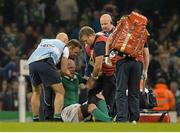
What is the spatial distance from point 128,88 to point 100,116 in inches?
33.9

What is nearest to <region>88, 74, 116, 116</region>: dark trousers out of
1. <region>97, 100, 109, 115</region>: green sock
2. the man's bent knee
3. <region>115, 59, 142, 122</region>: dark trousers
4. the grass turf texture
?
<region>97, 100, 109, 115</region>: green sock

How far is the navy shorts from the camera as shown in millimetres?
18297

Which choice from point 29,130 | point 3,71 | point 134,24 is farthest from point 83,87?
point 29,130

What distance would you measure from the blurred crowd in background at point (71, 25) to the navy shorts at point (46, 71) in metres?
8.20

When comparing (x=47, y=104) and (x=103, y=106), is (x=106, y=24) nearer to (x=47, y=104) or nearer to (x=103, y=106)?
(x=103, y=106)

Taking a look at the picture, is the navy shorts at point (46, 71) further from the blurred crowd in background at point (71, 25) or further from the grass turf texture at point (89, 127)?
the blurred crowd in background at point (71, 25)

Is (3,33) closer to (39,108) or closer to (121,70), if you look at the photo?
(39,108)

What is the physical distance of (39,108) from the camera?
18.9m

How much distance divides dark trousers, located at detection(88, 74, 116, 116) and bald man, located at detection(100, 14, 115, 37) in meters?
0.85

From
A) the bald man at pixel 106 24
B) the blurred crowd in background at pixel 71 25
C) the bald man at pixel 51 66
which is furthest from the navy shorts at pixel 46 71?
the blurred crowd in background at pixel 71 25

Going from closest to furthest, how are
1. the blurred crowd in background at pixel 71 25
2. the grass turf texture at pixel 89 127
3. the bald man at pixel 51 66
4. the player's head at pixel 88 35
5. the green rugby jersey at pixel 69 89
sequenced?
the grass turf texture at pixel 89 127 < the bald man at pixel 51 66 < the player's head at pixel 88 35 < the green rugby jersey at pixel 69 89 < the blurred crowd in background at pixel 71 25

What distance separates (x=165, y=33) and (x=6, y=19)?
4410mm

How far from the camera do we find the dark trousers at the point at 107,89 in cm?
1898

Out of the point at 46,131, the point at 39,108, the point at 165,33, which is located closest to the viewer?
the point at 46,131
